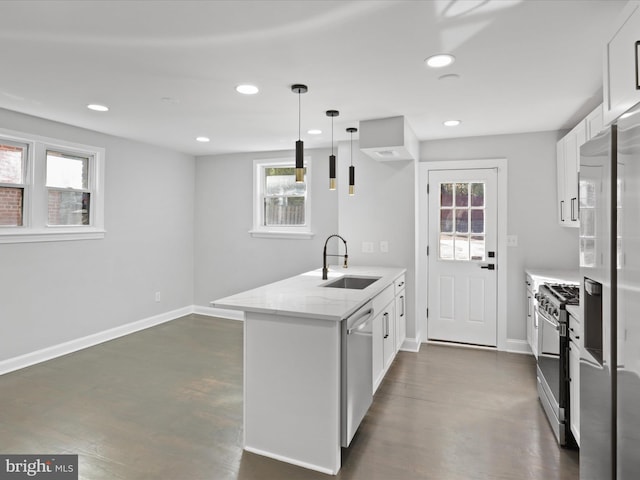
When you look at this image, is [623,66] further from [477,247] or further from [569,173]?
[477,247]

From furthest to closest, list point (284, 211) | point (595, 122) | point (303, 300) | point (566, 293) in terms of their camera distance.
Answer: point (284, 211) < point (595, 122) < point (566, 293) < point (303, 300)

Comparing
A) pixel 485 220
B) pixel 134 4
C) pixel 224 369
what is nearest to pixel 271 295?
pixel 224 369

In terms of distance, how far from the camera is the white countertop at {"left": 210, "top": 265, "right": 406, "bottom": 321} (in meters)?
2.21

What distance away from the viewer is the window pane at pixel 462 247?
178 inches

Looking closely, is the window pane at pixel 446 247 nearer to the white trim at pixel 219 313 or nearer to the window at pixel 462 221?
the window at pixel 462 221

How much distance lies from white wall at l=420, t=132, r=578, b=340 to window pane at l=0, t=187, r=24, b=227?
4873 mm

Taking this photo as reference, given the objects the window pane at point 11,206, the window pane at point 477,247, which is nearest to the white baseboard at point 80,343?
the window pane at point 11,206

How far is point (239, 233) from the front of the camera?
5.72 meters

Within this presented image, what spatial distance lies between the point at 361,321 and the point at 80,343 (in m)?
3.46

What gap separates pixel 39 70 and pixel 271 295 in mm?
2179

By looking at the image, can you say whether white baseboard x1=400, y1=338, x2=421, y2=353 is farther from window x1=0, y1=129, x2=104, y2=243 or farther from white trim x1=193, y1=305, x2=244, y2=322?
window x1=0, y1=129, x2=104, y2=243

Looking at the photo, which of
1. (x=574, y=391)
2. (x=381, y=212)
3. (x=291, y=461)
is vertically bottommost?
(x=291, y=461)

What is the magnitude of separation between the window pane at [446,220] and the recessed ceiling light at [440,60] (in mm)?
2392

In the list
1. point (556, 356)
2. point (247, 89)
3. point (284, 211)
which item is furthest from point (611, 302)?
point (284, 211)
